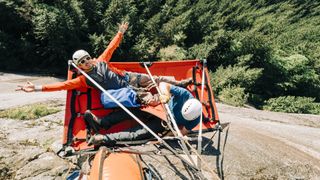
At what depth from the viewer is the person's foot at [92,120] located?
7895mm

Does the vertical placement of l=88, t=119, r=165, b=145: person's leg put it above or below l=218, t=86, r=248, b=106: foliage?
below

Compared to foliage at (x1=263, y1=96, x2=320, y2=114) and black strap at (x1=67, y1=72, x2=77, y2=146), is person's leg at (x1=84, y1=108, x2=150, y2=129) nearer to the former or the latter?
black strap at (x1=67, y1=72, x2=77, y2=146)

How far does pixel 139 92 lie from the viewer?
8.70 m

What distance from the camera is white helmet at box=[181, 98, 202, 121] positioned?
7.50m

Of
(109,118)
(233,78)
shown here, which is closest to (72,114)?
(109,118)

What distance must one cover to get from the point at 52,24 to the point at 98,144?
1382 cm

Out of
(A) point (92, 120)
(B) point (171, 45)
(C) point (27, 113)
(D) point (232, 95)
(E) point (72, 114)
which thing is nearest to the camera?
(A) point (92, 120)

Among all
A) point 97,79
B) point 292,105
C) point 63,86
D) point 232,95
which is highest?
point 97,79

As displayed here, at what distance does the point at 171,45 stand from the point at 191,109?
18262 mm

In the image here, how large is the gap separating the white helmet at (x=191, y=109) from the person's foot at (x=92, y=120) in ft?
7.28

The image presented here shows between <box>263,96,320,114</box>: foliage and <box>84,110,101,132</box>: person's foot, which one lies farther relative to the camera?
<box>263,96,320,114</box>: foliage

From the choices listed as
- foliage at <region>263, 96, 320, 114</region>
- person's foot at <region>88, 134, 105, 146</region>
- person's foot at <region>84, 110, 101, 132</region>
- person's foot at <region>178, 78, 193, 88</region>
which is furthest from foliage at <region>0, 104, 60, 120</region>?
foliage at <region>263, 96, 320, 114</region>

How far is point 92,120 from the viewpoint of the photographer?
7984mm

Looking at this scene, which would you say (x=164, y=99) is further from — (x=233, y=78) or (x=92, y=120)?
(x=233, y=78)
